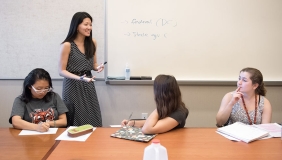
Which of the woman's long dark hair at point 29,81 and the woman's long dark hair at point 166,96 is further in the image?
the woman's long dark hair at point 29,81

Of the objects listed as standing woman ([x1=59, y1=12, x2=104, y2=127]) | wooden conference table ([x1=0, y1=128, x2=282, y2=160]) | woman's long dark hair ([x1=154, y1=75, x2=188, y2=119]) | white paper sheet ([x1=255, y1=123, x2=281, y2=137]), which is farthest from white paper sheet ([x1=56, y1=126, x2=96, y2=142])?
white paper sheet ([x1=255, y1=123, x2=281, y2=137])

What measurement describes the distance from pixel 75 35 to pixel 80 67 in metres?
0.30

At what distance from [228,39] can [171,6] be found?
2.40 ft

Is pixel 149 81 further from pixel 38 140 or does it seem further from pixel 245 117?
pixel 38 140

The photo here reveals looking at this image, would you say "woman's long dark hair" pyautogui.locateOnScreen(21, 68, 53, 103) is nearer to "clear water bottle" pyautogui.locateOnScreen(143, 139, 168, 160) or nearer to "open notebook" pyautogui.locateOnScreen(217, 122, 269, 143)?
"clear water bottle" pyautogui.locateOnScreen(143, 139, 168, 160)

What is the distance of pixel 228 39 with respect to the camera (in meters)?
2.97

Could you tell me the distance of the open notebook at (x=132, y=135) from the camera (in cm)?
163

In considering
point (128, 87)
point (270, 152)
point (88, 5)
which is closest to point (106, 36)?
point (88, 5)

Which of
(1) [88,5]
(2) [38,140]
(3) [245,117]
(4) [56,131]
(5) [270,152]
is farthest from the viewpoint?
(1) [88,5]

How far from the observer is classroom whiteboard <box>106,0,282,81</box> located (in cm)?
292

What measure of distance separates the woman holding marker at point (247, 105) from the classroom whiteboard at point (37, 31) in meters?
1.52

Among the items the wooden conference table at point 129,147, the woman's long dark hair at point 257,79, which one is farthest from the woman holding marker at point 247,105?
the wooden conference table at point 129,147

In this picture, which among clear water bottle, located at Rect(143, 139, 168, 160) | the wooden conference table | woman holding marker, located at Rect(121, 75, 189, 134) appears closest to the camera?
clear water bottle, located at Rect(143, 139, 168, 160)

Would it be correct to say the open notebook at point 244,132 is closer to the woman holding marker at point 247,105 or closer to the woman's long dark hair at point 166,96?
the woman holding marker at point 247,105
